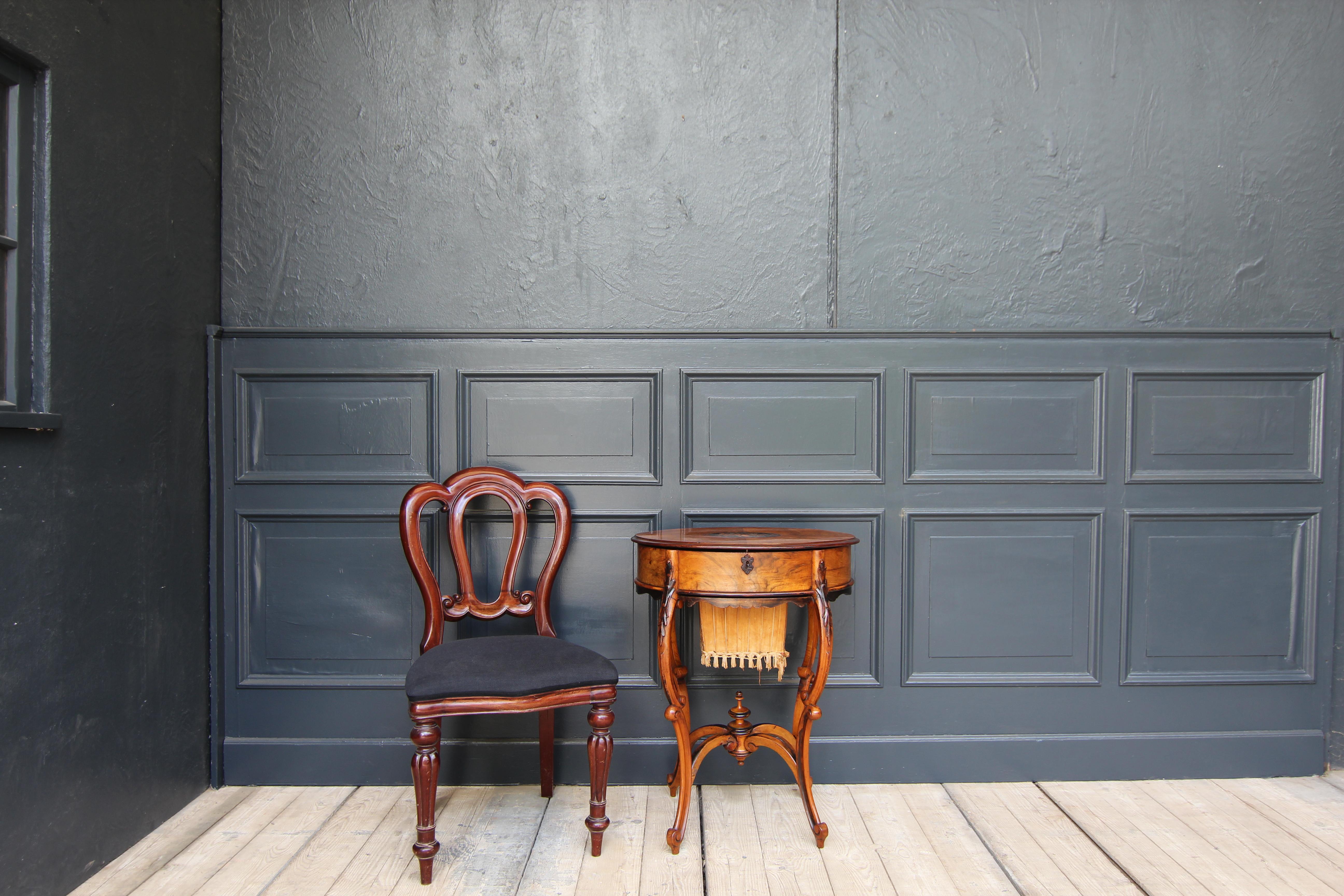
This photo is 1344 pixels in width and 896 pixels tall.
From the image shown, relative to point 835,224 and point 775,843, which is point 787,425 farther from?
point 775,843

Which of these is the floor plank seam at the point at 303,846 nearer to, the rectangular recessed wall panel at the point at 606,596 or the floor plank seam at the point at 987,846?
the rectangular recessed wall panel at the point at 606,596

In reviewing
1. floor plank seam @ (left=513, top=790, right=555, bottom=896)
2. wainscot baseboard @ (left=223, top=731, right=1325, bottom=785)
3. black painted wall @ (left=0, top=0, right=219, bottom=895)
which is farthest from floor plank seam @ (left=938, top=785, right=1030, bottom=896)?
black painted wall @ (left=0, top=0, right=219, bottom=895)

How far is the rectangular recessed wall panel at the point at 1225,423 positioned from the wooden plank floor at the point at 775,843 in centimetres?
111

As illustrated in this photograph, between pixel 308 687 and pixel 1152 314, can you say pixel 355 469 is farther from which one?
pixel 1152 314

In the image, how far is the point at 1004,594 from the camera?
269cm

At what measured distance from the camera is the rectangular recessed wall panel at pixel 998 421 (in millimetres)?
2689

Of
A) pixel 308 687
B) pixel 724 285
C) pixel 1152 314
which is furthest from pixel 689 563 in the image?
pixel 1152 314

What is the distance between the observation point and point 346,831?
2.29 m

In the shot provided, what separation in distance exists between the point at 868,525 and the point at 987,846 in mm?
1014

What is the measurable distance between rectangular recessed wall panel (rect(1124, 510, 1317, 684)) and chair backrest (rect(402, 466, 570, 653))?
2.00 metres

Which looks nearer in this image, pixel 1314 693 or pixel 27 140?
pixel 27 140

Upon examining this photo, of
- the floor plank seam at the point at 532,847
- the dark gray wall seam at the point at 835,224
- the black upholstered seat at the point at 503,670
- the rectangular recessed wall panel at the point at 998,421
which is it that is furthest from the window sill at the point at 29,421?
the rectangular recessed wall panel at the point at 998,421

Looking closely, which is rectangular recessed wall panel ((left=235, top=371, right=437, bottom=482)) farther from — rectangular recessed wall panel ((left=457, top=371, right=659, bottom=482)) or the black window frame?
the black window frame

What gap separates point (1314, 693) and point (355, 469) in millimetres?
3430
